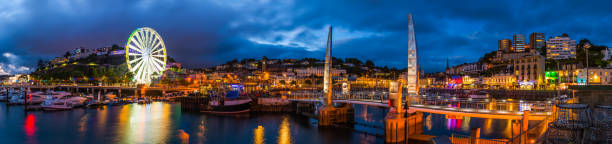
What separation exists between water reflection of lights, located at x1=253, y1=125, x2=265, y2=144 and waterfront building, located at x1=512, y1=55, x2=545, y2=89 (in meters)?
68.0

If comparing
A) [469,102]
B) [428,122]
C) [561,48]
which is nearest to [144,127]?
[428,122]

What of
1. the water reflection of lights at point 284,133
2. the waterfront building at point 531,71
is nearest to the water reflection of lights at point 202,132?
the water reflection of lights at point 284,133

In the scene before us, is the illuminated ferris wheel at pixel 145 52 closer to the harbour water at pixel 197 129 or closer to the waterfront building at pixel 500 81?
the harbour water at pixel 197 129

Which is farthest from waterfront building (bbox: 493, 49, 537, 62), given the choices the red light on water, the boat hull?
the red light on water

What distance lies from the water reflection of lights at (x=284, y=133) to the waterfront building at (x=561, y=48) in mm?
130312

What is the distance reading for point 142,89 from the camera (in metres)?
92.3

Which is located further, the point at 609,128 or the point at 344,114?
the point at 344,114

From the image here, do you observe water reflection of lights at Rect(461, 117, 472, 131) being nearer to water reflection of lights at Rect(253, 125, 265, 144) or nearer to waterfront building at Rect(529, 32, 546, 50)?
water reflection of lights at Rect(253, 125, 265, 144)

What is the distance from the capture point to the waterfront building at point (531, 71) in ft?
259

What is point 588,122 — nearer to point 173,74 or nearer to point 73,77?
point 73,77

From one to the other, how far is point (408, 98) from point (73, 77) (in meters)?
132

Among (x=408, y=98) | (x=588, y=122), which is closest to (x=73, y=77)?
(x=408, y=98)

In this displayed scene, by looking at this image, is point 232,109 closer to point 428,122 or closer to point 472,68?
point 428,122

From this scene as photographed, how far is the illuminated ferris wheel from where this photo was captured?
248ft
